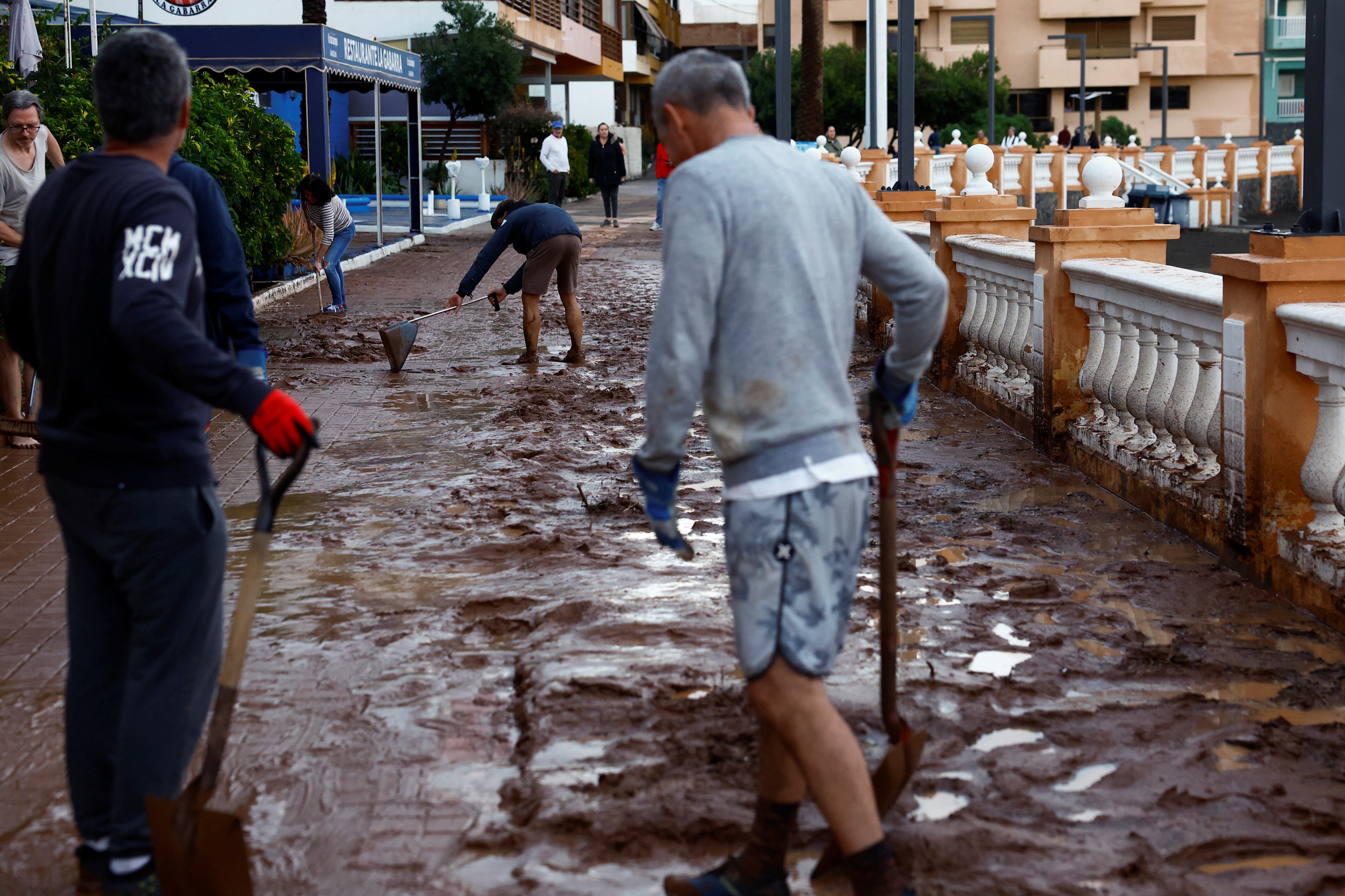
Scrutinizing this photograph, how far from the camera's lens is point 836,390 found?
119 inches

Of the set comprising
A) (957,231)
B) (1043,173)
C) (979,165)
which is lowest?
(957,231)

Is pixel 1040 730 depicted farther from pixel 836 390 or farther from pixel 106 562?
pixel 106 562

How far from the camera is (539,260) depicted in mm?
12305

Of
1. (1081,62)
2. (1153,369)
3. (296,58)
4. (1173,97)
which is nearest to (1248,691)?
(1153,369)

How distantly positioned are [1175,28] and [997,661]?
76025mm

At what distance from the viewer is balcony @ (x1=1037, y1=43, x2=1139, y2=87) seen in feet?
236

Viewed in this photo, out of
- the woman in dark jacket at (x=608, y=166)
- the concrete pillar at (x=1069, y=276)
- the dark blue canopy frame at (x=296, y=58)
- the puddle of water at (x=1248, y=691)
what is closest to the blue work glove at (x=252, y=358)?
the puddle of water at (x=1248, y=691)

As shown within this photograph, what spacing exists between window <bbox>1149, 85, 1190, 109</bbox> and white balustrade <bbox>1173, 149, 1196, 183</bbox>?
33.6 m

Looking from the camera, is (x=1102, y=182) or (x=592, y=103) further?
(x=592, y=103)

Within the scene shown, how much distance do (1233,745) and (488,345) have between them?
1045cm

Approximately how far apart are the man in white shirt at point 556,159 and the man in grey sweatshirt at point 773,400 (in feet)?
89.7

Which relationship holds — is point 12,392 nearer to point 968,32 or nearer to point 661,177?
point 661,177

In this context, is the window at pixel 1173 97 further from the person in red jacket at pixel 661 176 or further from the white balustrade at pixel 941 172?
the person in red jacket at pixel 661 176

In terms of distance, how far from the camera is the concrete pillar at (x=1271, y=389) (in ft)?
18.2
